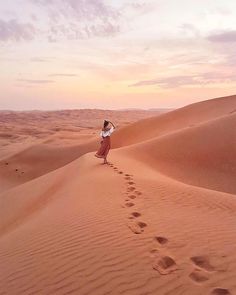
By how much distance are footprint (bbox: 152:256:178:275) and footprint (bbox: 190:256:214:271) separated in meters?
0.23

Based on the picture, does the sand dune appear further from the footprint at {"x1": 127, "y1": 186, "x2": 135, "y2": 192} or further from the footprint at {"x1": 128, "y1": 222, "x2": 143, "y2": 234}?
the footprint at {"x1": 128, "y1": 222, "x2": 143, "y2": 234}

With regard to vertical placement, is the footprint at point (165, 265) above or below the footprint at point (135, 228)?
above

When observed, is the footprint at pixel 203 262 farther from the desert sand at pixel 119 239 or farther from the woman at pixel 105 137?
the woman at pixel 105 137

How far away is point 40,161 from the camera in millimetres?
21281

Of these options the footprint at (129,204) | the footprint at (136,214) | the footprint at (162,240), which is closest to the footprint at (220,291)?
the footprint at (162,240)

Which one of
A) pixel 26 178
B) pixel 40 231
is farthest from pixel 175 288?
pixel 26 178

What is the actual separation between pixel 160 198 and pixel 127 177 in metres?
2.70

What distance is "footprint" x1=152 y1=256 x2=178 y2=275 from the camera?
12.3 ft

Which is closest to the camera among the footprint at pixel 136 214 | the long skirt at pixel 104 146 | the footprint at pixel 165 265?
the footprint at pixel 165 265

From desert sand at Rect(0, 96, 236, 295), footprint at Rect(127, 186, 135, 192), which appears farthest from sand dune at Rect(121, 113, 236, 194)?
footprint at Rect(127, 186, 135, 192)

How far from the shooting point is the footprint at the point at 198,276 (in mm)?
3553

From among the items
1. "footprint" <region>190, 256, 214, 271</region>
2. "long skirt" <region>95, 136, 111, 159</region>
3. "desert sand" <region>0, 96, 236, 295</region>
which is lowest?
"desert sand" <region>0, 96, 236, 295</region>

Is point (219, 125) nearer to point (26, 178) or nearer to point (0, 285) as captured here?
→ point (26, 178)

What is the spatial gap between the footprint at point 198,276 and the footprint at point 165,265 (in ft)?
0.63
